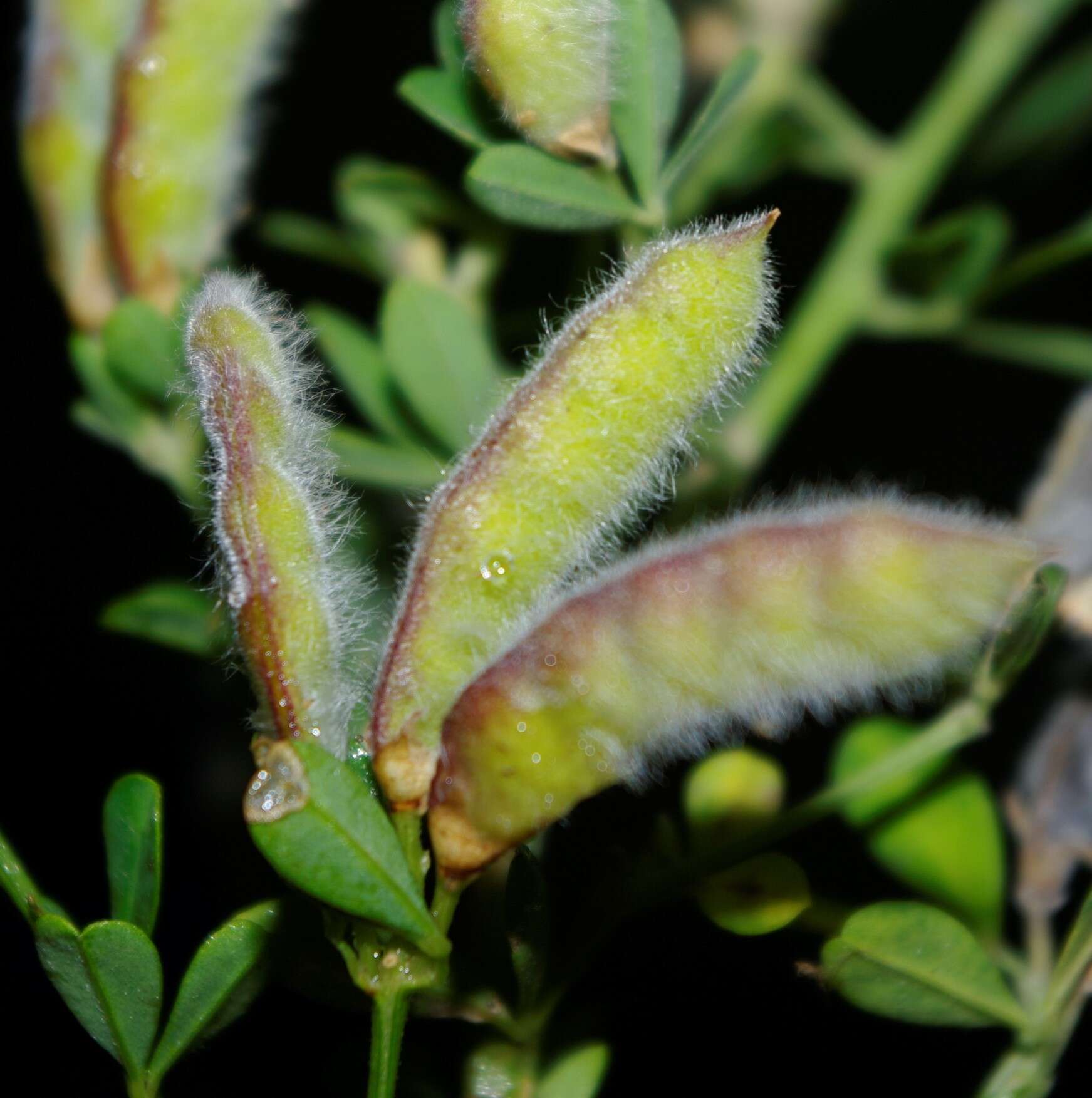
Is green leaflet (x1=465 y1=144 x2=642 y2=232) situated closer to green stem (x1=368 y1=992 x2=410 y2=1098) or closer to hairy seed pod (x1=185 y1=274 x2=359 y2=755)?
hairy seed pod (x1=185 y1=274 x2=359 y2=755)

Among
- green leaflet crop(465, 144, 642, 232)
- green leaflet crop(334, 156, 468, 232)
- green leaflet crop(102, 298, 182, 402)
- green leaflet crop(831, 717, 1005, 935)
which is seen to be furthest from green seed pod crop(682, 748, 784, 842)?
green leaflet crop(334, 156, 468, 232)

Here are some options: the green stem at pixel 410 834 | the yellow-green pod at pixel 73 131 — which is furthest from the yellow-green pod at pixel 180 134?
the green stem at pixel 410 834

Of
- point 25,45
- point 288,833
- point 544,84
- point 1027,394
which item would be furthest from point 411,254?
point 1027,394

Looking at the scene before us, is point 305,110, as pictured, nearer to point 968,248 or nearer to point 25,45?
point 25,45

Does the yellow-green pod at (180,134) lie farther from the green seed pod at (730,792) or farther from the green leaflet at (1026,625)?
the green leaflet at (1026,625)

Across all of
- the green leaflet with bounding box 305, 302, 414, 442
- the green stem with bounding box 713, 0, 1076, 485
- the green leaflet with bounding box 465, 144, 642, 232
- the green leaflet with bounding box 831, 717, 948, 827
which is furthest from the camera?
the green stem with bounding box 713, 0, 1076, 485
